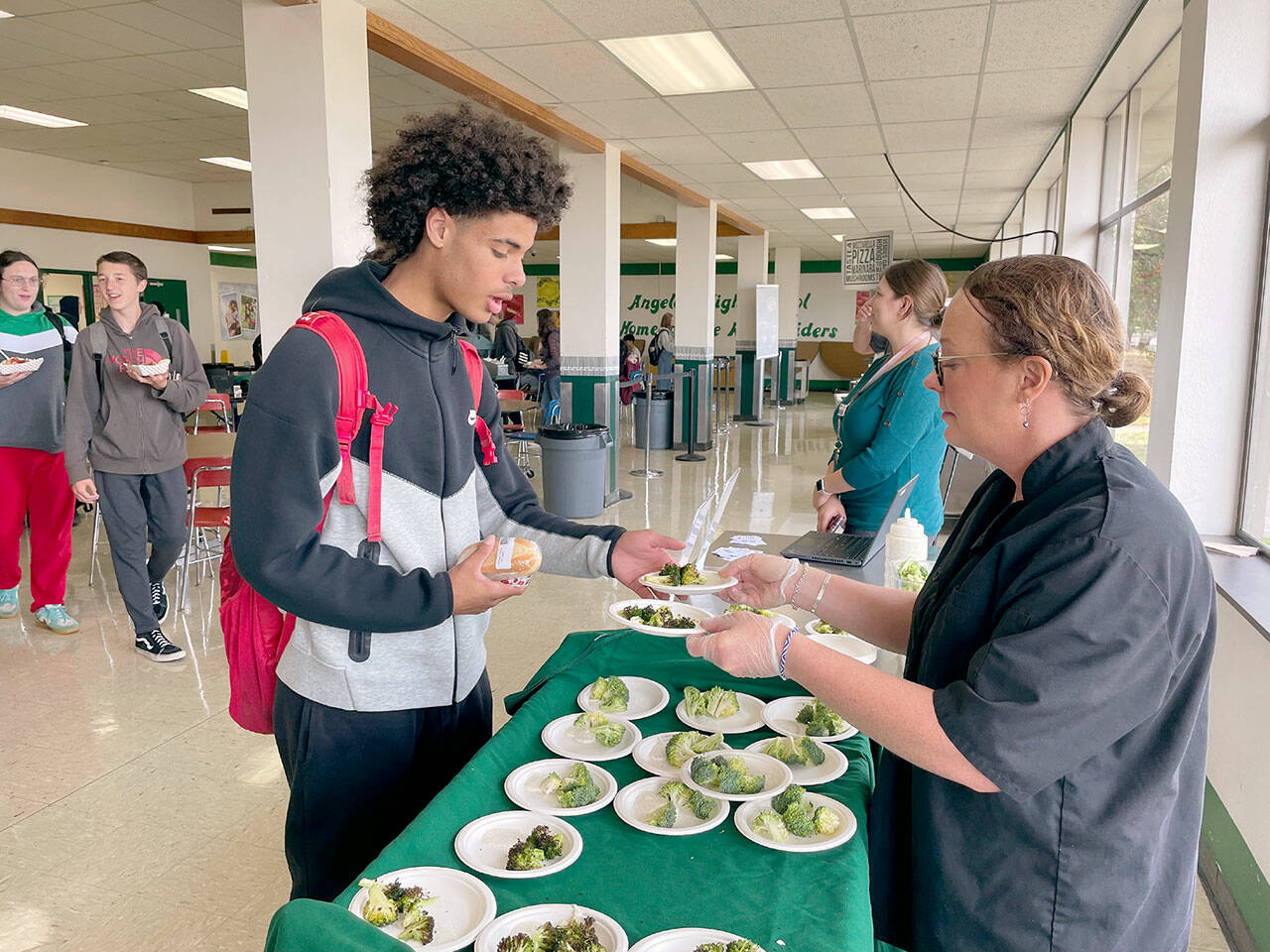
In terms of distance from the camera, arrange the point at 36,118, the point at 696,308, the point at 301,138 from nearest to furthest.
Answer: the point at 301,138 → the point at 36,118 → the point at 696,308

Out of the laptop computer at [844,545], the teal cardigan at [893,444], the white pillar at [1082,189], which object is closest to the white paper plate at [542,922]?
the laptop computer at [844,545]

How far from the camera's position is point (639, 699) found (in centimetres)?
173

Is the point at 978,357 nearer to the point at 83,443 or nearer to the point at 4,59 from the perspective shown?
the point at 83,443

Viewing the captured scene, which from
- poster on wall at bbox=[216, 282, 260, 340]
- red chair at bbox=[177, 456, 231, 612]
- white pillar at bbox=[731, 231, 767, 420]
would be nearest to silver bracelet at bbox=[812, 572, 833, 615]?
red chair at bbox=[177, 456, 231, 612]

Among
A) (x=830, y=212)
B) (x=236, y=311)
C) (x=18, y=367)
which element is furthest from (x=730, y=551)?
(x=236, y=311)

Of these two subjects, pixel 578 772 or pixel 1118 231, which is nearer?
pixel 578 772

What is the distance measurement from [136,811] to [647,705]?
2056mm

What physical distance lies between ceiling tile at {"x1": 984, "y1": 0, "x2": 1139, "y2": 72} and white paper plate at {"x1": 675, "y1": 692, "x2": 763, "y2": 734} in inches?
160

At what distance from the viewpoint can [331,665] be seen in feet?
4.62

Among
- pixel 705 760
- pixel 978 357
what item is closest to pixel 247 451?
pixel 705 760

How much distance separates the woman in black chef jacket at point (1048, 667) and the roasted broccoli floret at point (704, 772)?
20cm

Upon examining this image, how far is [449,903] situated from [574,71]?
5.32 meters

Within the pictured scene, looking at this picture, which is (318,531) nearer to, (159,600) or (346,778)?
(346,778)

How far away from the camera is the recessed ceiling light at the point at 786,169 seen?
850 centimetres
